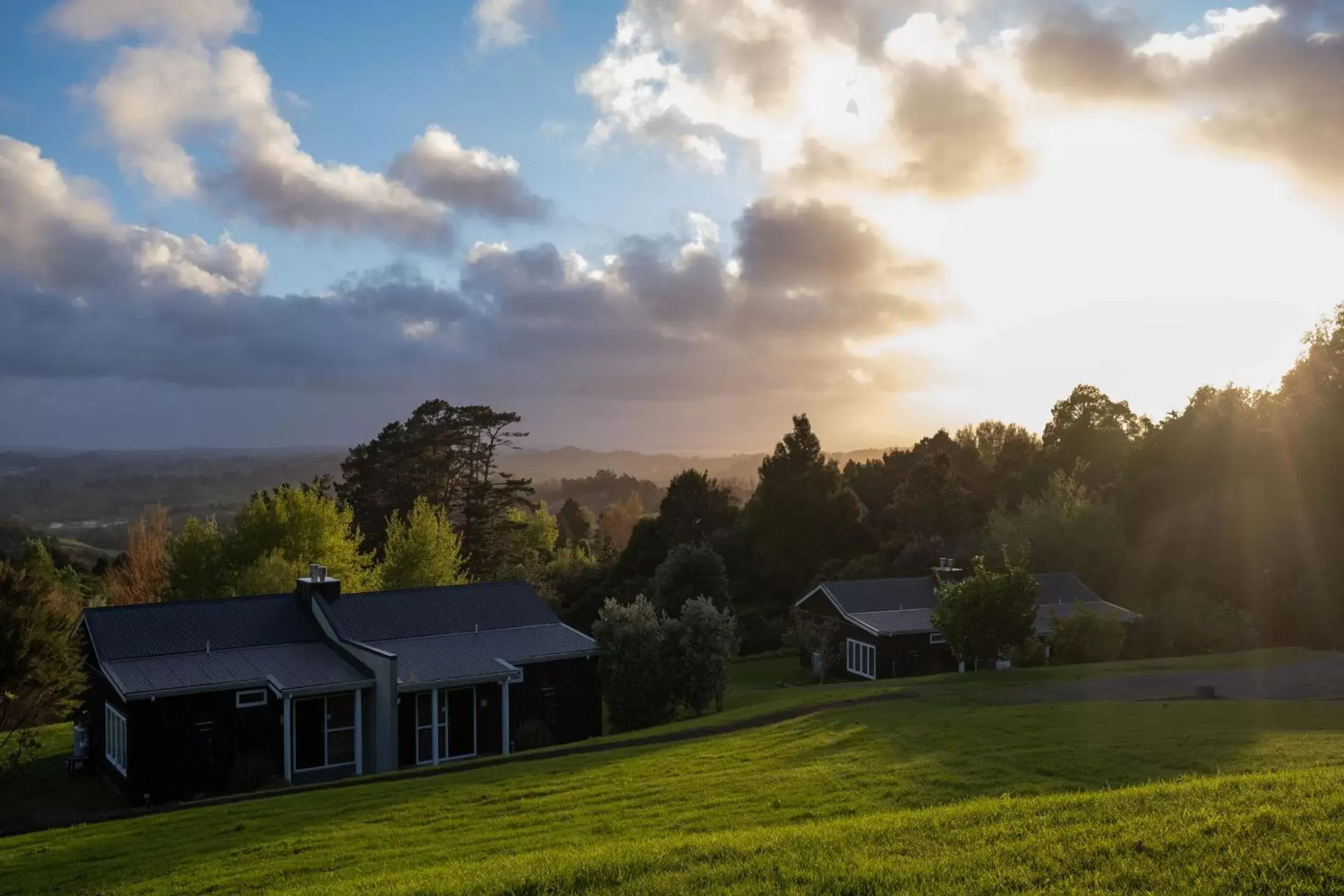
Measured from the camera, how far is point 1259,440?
1948 inches

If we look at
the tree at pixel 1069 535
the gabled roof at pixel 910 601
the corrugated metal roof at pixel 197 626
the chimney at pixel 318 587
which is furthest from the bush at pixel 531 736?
the tree at pixel 1069 535

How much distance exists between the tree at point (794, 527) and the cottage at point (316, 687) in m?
33.4

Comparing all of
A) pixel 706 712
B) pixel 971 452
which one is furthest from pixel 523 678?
pixel 971 452

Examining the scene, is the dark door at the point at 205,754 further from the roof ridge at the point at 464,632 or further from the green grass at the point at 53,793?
the roof ridge at the point at 464,632

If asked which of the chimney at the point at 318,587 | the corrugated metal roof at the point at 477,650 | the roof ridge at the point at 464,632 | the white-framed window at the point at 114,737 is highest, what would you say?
the chimney at the point at 318,587

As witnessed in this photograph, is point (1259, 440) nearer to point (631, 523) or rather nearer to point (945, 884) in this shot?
point (945, 884)

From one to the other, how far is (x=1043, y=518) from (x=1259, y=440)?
12301mm

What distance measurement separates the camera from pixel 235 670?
91.4 ft

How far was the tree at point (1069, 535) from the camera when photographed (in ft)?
177

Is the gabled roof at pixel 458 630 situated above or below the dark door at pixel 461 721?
above

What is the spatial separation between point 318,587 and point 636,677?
11.5m

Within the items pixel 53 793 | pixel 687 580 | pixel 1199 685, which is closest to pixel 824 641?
pixel 687 580

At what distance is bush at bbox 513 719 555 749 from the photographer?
3011 centimetres

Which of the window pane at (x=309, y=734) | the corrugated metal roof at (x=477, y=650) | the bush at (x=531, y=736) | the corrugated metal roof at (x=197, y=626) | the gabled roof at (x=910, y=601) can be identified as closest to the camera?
the window pane at (x=309, y=734)
